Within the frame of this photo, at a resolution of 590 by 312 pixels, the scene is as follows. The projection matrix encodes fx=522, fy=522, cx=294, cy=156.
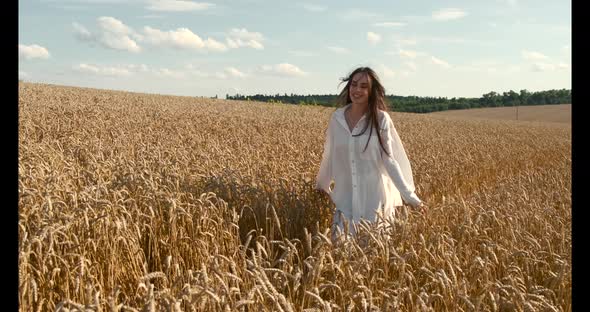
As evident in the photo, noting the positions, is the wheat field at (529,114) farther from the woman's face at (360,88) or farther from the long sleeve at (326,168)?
the woman's face at (360,88)

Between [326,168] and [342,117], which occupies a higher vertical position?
[342,117]

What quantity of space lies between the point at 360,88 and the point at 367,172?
2.57ft

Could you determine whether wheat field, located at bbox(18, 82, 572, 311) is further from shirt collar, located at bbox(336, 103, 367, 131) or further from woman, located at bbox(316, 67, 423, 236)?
shirt collar, located at bbox(336, 103, 367, 131)

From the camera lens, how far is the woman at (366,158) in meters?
4.77

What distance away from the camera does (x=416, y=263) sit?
11.6 ft

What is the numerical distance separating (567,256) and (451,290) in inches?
69.3

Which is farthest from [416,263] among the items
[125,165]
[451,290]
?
[125,165]

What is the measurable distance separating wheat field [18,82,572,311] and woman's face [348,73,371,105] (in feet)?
3.65

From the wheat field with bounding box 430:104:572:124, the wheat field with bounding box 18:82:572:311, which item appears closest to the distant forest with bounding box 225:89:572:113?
the wheat field with bounding box 430:104:572:124

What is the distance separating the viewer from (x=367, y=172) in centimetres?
489

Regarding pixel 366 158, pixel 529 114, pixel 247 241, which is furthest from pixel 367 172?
pixel 529 114

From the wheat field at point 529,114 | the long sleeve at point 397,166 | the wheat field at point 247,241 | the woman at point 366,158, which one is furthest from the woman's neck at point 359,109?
the wheat field at point 529,114

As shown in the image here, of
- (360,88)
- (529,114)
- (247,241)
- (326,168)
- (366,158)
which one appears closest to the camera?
(247,241)

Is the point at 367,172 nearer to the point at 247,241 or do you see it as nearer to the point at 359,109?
the point at 359,109
